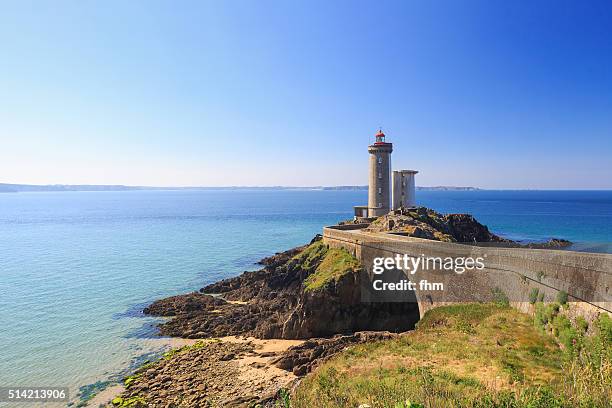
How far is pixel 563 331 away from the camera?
40.0ft

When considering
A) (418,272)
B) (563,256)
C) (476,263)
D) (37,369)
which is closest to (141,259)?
(37,369)

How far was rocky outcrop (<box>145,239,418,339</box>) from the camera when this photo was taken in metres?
25.2

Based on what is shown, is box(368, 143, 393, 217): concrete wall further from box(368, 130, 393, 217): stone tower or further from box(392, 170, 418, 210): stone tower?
box(392, 170, 418, 210): stone tower

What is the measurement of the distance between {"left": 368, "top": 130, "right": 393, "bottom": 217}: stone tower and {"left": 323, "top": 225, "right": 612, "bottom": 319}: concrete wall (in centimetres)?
1725

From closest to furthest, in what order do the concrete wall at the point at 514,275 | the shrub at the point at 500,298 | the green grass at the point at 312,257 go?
the concrete wall at the point at 514,275 → the shrub at the point at 500,298 → the green grass at the point at 312,257

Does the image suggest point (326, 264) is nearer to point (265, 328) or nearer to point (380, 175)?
point (265, 328)

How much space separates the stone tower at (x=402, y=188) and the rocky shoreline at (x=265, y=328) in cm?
761

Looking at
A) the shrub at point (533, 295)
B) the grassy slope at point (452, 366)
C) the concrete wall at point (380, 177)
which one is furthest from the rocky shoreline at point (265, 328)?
the shrub at point (533, 295)

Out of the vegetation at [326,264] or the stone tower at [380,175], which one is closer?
the vegetation at [326,264]

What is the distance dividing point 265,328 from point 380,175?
24852mm

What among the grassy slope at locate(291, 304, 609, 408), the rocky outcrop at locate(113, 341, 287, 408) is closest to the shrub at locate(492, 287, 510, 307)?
the grassy slope at locate(291, 304, 609, 408)

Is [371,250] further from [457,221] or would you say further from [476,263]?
[457,221]

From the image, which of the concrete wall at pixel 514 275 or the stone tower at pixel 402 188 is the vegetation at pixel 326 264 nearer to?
the concrete wall at pixel 514 275

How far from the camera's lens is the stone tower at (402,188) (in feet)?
157
